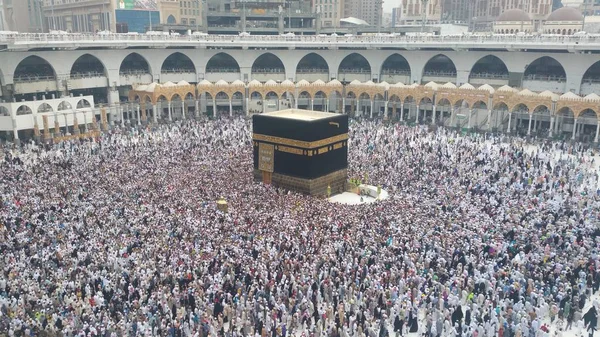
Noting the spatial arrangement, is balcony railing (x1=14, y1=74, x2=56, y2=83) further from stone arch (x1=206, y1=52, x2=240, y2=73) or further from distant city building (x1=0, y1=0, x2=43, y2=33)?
distant city building (x1=0, y1=0, x2=43, y2=33)

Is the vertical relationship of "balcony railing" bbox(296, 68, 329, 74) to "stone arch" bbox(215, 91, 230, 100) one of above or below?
above

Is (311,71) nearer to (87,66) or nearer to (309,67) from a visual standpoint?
(309,67)

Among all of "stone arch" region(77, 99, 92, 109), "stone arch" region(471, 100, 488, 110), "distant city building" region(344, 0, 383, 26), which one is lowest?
"stone arch" region(471, 100, 488, 110)

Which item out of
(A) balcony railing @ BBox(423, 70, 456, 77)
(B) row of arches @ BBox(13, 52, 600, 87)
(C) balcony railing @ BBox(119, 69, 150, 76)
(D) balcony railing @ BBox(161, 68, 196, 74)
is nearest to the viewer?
(B) row of arches @ BBox(13, 52, 600, 87)

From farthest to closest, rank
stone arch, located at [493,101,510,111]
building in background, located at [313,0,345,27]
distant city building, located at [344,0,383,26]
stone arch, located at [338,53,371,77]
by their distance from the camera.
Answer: distant city building, located at [344,0,383,26]
building in background, located at [313,0,345,27]
stone arch, located at [338,53,371,77]
stone arch, located at [493,101,510,111]

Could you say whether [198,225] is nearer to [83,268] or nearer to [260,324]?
[83,268]

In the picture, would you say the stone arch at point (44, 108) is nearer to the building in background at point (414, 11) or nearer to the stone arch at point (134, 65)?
the stone arch at point (134, 65)

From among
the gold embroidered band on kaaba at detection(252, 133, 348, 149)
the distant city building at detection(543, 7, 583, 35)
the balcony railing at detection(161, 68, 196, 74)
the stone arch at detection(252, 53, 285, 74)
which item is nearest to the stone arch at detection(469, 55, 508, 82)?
the stone arch at detection(252, 53, 285, 74)
